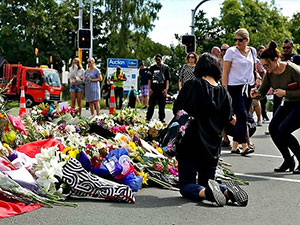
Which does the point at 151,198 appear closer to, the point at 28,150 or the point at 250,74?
the point at 28,150

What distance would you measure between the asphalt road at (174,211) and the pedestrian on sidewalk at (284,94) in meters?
1.16

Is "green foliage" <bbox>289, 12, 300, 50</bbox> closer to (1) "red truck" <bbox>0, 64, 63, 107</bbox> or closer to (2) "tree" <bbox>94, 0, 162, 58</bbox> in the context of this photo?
(2) "tree" <bbox>94, 0, 162, 58</bbox>

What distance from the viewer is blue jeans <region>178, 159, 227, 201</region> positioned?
6.47 m

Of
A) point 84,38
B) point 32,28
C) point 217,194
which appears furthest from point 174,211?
point 32,28

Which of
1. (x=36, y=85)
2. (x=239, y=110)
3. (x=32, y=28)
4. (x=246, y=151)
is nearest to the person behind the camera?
(x=239, y=110)

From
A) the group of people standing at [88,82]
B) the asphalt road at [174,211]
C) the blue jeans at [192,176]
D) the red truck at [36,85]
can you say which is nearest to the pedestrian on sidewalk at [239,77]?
the asphalt road at [174,211]

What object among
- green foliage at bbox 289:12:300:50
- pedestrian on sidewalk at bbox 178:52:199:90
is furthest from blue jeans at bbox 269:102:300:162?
green foliage at bbox 289:12:300:50

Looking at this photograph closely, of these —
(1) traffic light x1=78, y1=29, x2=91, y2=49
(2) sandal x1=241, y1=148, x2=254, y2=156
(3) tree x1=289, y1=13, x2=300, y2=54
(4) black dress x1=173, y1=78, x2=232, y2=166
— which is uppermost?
(3) tree x1=289, y1=13, x2=300, y2=54

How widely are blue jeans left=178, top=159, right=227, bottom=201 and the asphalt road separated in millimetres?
105

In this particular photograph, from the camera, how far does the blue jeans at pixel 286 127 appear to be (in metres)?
8.74

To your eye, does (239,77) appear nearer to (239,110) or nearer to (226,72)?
(226,72)

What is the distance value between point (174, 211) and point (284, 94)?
333 cm

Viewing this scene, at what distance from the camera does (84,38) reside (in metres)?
28.7

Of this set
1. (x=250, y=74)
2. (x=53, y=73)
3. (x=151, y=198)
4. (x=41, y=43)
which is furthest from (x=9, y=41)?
(x=151, y=198)
